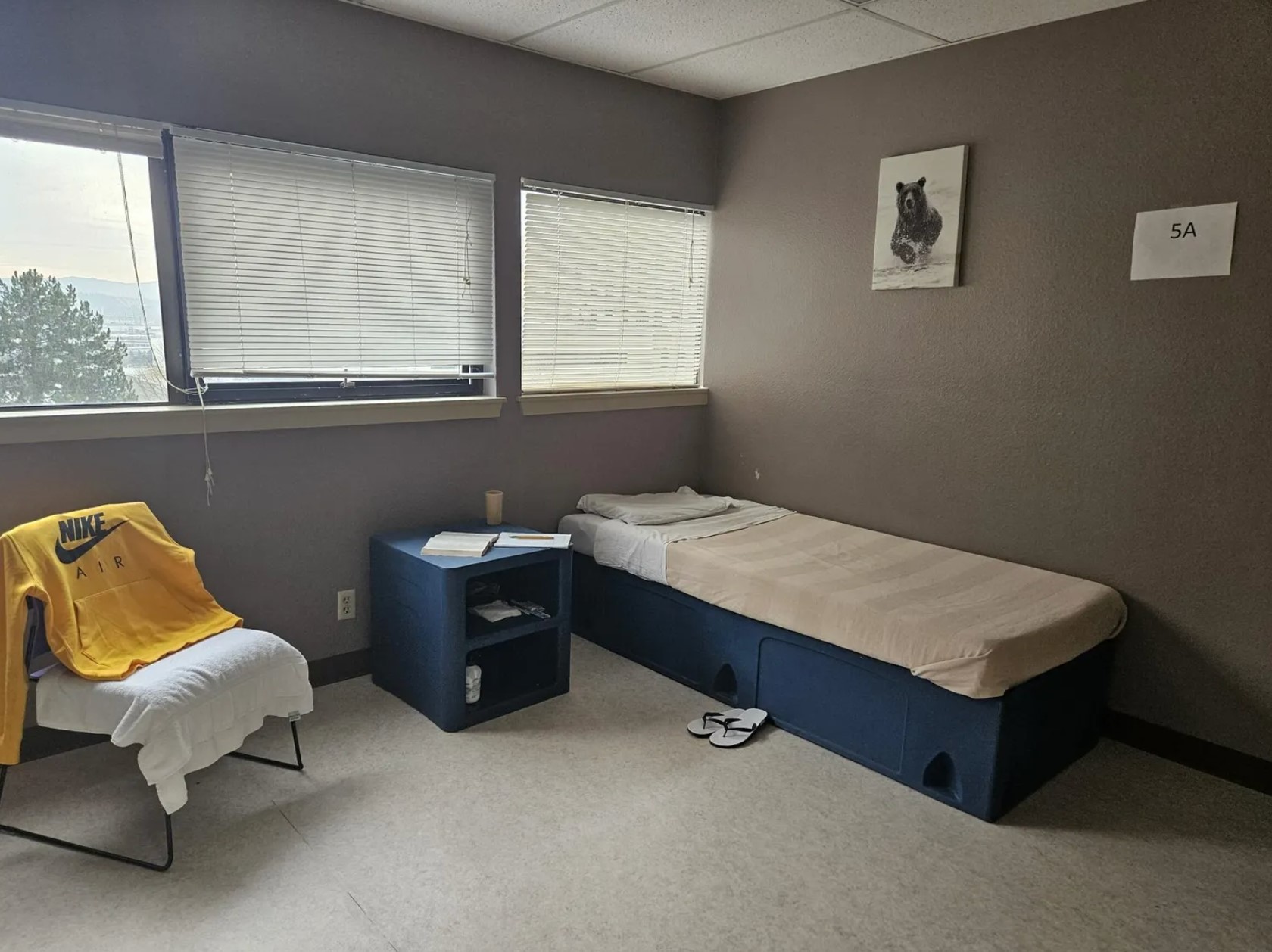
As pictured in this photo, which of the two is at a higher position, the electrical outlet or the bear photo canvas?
the bear photo canvas

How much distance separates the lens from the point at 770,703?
2861 mm

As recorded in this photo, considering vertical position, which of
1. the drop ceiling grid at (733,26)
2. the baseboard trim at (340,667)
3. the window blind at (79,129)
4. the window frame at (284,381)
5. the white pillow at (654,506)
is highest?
the drop ceiling grid at (733,26)

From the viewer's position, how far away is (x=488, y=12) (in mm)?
2832

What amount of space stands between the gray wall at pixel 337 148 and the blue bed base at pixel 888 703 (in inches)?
35.4

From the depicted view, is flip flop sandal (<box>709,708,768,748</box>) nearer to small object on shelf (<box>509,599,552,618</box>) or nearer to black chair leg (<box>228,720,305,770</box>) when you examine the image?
small object on shelf (<box>509,599,552,618</box>)

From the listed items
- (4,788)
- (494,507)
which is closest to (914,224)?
(494,507)

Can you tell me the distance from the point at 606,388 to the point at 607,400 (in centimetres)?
10

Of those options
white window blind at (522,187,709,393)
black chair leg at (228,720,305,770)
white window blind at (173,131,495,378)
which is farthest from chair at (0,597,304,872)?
white window blind at (522,187,709,393)

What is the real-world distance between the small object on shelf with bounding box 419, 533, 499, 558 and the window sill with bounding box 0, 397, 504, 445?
491mm

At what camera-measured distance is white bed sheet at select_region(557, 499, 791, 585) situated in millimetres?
3195

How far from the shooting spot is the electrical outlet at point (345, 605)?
3.05m

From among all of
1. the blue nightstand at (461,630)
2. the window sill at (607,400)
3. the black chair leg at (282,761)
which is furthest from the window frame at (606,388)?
the black chair leg at (282,761)

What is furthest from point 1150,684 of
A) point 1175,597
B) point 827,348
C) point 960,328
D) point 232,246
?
point 232,246

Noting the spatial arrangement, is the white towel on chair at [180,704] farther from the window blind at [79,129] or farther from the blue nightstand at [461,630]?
the window blind at [79,129]
